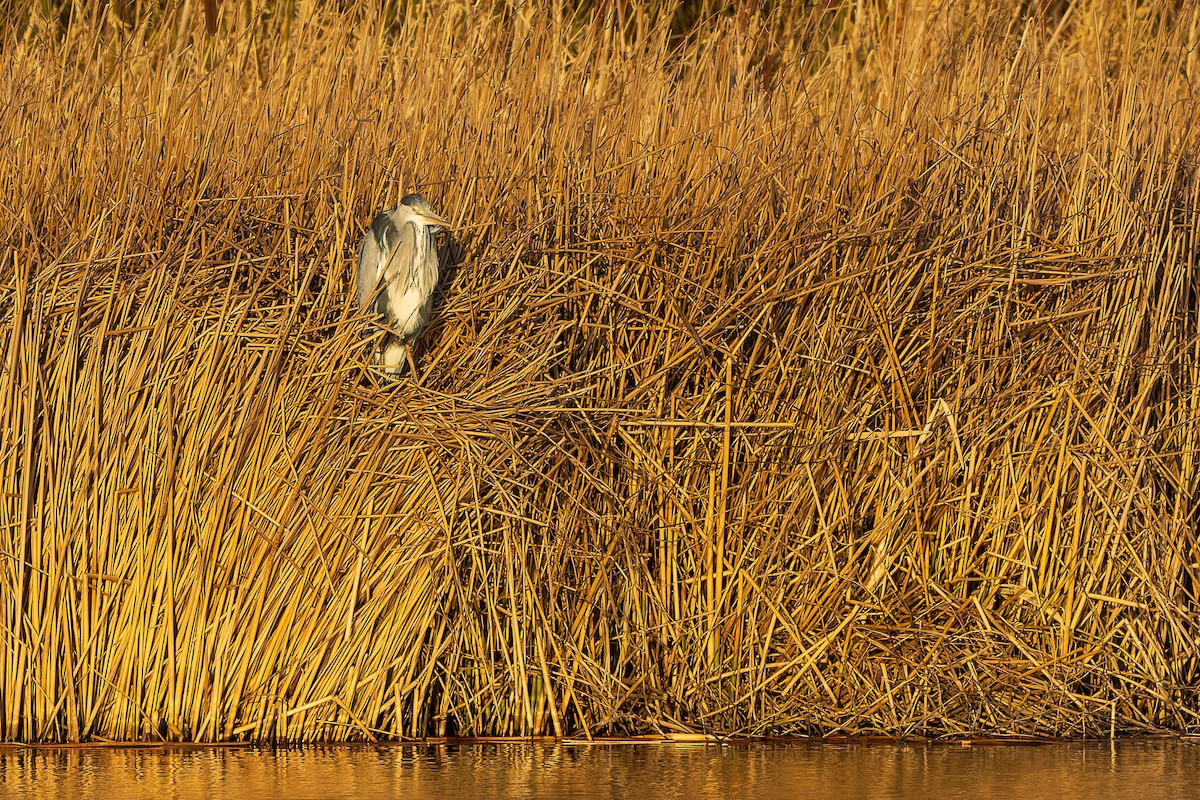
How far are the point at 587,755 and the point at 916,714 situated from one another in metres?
0.78

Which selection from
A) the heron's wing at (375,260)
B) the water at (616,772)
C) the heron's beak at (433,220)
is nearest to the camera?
the water at (616,772)

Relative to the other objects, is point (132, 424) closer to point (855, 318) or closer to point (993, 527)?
point (855, 318)

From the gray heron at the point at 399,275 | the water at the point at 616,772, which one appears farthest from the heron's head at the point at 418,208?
the water at the point at 616,772

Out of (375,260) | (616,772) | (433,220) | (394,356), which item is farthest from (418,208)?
(616,772)

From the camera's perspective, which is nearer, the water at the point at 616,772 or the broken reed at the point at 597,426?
the water at the point at 616,772

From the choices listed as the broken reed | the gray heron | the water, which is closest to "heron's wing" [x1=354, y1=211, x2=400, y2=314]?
the gray heron

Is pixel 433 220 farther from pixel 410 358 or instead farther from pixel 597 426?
pixel 597 426

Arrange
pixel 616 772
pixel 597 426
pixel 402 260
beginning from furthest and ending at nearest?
pixel 597 426
pixel 402 260
pixel 616 772

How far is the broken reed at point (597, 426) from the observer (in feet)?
11.9

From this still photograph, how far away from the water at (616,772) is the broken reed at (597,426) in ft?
0.43

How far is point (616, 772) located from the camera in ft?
11.0

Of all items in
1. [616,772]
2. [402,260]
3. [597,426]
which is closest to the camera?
[616,772]

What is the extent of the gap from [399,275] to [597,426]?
0.57 metres

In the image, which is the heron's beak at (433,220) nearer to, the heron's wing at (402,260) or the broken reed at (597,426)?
the heron's wing at (402,260)
